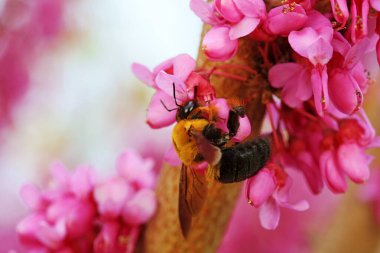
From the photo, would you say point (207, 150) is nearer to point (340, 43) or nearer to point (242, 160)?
point (242, 160)

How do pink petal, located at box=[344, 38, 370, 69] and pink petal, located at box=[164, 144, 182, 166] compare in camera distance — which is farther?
pink petal, located at box=[164, 144, 182, 166]

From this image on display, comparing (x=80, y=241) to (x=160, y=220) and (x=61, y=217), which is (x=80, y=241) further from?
(x=160, y=220)

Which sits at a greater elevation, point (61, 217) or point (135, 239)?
point (61, 217)

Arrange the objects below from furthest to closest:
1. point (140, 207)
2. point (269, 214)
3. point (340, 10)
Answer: point (140, 207) < point (269, 214) < point (340, 10)

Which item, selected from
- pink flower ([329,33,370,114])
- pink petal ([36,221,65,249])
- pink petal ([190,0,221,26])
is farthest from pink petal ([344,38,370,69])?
pink petal ([36,221,65,249])

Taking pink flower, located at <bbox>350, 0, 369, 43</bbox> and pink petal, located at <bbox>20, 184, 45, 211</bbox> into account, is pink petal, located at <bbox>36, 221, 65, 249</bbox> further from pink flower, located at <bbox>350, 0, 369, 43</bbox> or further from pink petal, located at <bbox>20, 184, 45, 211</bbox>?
pink flower, located at <bbox>350, 0, 369, 43</bbox>

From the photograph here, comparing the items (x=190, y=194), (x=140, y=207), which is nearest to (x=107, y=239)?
(x=140, y=207)

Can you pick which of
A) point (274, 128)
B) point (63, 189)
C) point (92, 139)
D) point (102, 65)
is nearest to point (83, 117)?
point (92, 139)
